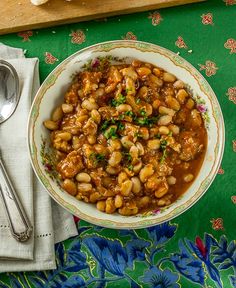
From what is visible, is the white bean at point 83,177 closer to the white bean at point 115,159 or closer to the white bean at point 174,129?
the white bean at point 115,159

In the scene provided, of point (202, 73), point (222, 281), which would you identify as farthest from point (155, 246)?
point (202, 73)

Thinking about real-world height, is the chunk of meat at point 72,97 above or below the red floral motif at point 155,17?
below

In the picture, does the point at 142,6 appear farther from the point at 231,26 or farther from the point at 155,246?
the point at 155,246

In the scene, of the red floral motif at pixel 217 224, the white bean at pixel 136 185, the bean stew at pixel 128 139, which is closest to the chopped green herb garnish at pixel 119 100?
the bean stew at pixel 128 139

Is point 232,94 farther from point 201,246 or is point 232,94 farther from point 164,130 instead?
point 201,246

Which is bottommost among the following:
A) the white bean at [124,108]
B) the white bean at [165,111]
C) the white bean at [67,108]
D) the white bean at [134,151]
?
the white bean at [134,151]

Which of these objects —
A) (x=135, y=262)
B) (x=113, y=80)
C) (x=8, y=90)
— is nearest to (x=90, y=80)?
(x=113, y=80)

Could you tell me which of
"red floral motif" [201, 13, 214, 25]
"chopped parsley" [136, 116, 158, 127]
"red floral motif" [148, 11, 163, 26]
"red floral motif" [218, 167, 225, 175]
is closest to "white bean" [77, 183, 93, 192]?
"chopped parsley" [136, 116, 158, 127]
